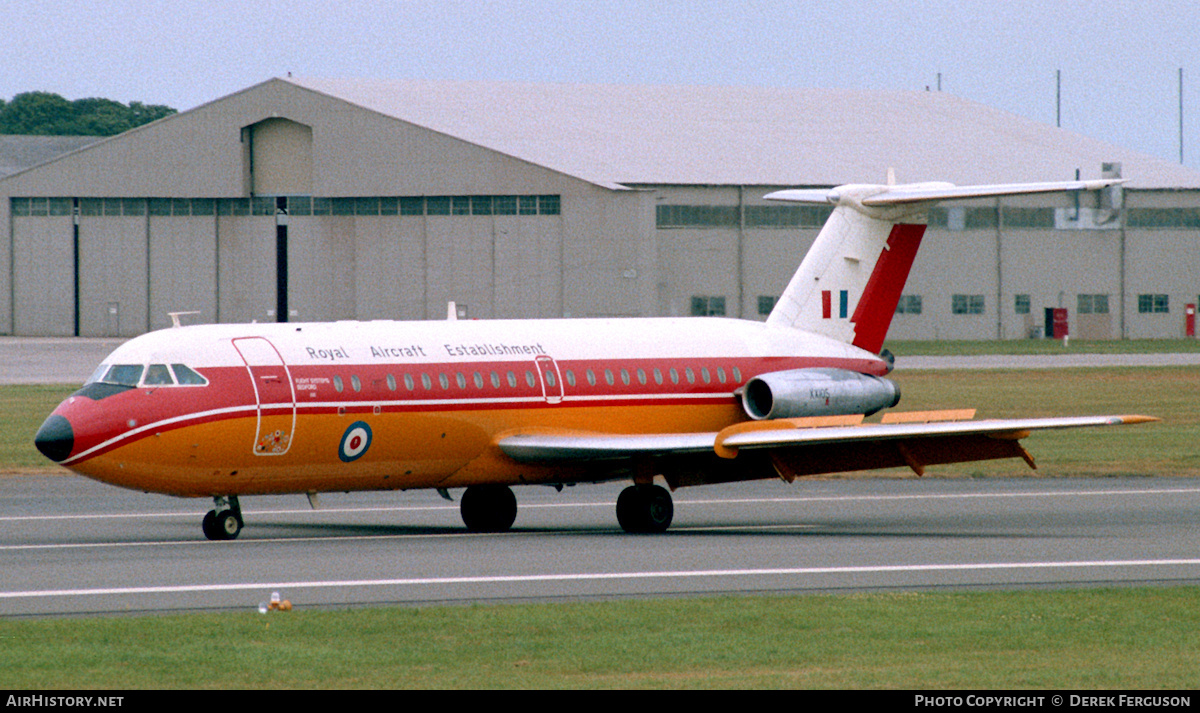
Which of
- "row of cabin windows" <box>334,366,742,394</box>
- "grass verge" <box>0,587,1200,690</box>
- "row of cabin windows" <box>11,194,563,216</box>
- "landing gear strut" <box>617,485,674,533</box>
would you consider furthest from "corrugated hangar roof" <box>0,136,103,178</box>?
"grass verge" <box>0,587,1200,690</box>

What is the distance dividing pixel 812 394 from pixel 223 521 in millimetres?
9074

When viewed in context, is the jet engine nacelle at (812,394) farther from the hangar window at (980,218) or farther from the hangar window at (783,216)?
the hangar window at (980,218)

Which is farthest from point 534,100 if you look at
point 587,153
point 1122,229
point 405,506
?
point 405,506

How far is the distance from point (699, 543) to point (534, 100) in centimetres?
6995

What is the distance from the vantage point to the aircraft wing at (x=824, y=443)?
2408cm

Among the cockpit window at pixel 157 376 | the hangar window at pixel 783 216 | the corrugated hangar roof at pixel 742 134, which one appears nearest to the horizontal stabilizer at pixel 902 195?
the cockpit window at pixel 157 376

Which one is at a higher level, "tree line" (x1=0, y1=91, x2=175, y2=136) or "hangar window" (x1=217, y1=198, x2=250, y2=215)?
"tree line" (x1=0, y1=91, x2=175, y2=136)

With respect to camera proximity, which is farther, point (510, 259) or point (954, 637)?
point (510, 259)

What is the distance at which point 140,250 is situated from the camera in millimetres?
87250

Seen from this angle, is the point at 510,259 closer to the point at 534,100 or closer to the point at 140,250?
the point at 534,100

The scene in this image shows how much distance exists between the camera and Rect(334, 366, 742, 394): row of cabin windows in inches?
953

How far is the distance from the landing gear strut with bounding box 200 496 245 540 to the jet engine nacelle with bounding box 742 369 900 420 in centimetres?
808

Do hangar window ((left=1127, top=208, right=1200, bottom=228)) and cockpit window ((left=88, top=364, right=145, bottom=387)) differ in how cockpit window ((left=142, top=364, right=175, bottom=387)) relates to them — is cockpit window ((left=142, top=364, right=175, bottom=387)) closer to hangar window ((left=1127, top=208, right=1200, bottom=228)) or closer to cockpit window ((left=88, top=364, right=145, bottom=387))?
cockpit window ((left=88, top=364, right=145, bottom=387))
